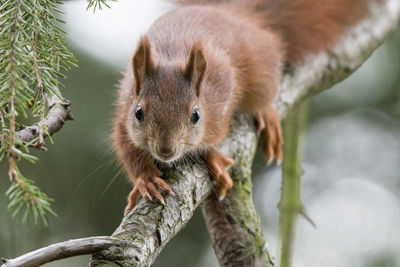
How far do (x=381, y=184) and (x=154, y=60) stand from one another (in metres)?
1.80

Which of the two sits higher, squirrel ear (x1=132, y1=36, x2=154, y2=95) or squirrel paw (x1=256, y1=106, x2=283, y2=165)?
squirrel ear (x1=132, y1=36, x2=154, y2=95)

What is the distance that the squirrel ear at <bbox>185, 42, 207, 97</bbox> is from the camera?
1.74 metres

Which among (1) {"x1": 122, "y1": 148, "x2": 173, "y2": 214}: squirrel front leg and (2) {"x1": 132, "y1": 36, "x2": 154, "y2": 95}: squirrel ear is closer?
(1) {"x1": 122, "y1": 148, "x2": 173, "y2": 214}: squirrel front leg

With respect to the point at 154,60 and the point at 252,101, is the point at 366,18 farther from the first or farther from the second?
the point at 154,60

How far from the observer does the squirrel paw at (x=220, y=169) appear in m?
1.79

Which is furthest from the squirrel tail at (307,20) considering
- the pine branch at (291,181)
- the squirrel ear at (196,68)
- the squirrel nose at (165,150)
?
the squirrel nose at (165,150)

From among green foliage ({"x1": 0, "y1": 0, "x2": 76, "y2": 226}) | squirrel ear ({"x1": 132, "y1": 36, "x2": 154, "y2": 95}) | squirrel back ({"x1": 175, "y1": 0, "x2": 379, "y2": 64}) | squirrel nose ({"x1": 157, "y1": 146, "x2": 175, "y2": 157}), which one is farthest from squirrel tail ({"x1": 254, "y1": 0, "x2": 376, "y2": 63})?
green foliage ({"x1": 0, "y1": 0, "x2": 76, "y2": 226})

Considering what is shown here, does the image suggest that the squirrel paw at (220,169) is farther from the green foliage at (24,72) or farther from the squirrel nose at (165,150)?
the green foliage at (24,72)

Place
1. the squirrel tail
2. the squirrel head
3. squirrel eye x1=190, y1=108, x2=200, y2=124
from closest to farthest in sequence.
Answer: the squirrel head → squirrel eye x1=190, y1=108, x2=200, y2=124 → the squirrel tail

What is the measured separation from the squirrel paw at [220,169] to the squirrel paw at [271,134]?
1.27ft

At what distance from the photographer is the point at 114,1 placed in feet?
3.83

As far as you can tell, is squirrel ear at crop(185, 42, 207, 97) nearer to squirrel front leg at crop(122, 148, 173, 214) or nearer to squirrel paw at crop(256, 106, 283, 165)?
squirrel front leg at crop(122, 148, 173, 214)

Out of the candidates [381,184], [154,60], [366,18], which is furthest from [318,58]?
[381,184]

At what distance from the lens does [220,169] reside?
5.90 ft
